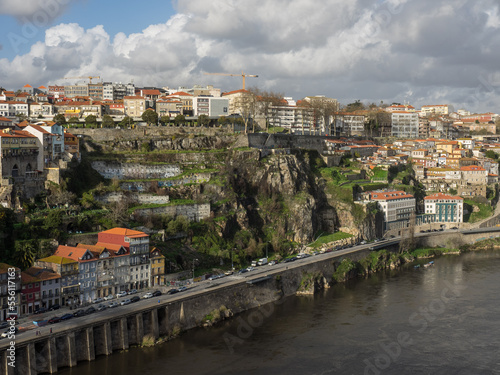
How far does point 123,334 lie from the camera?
36.0 meters

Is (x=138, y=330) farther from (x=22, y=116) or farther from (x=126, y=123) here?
(x=22, y=116)

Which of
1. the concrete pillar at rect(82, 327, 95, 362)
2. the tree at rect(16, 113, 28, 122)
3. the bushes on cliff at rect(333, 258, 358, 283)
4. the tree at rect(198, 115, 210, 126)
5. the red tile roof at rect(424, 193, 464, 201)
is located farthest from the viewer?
the tree at rect(198, 115, 210, 126)

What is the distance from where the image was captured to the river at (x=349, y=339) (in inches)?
1328

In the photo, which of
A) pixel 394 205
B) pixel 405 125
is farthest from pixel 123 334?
pixel 405 125

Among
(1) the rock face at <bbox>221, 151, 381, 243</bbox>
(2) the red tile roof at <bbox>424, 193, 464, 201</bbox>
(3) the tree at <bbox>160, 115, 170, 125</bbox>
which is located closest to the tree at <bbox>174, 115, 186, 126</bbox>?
(3) the tree at <bbox>160, 115, 170, 125</bbox>

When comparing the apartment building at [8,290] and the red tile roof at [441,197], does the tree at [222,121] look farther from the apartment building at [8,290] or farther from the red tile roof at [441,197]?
the apartment building at [8,290]

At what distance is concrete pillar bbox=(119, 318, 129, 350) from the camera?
118ft

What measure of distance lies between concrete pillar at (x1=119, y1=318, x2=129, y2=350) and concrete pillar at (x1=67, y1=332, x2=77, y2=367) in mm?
3148

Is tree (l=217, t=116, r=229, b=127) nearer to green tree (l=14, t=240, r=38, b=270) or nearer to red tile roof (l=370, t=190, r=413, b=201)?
red tile roof (l=370, t=190, r=413, b=201)

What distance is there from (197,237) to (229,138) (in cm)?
2105

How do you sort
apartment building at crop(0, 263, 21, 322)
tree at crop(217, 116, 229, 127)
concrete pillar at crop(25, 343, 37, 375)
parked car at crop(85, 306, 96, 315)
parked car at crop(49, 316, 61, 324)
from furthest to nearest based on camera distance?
tree at crop(217, 116, 229, 127) < parked car at crop(85, 306, 96, 315) < apartment building at crop(0, 263, 21, 322) < parked car at crop(49, 316, 61, 324) < concrete pillar at crop(25, 343, 37, 375)

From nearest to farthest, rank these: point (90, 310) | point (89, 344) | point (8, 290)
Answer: point (89, 344) → point (8, 290) → point (90, 310)

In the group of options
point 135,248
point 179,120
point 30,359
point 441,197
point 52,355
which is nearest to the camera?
point 30,359

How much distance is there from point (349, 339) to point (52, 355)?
17.2 m
